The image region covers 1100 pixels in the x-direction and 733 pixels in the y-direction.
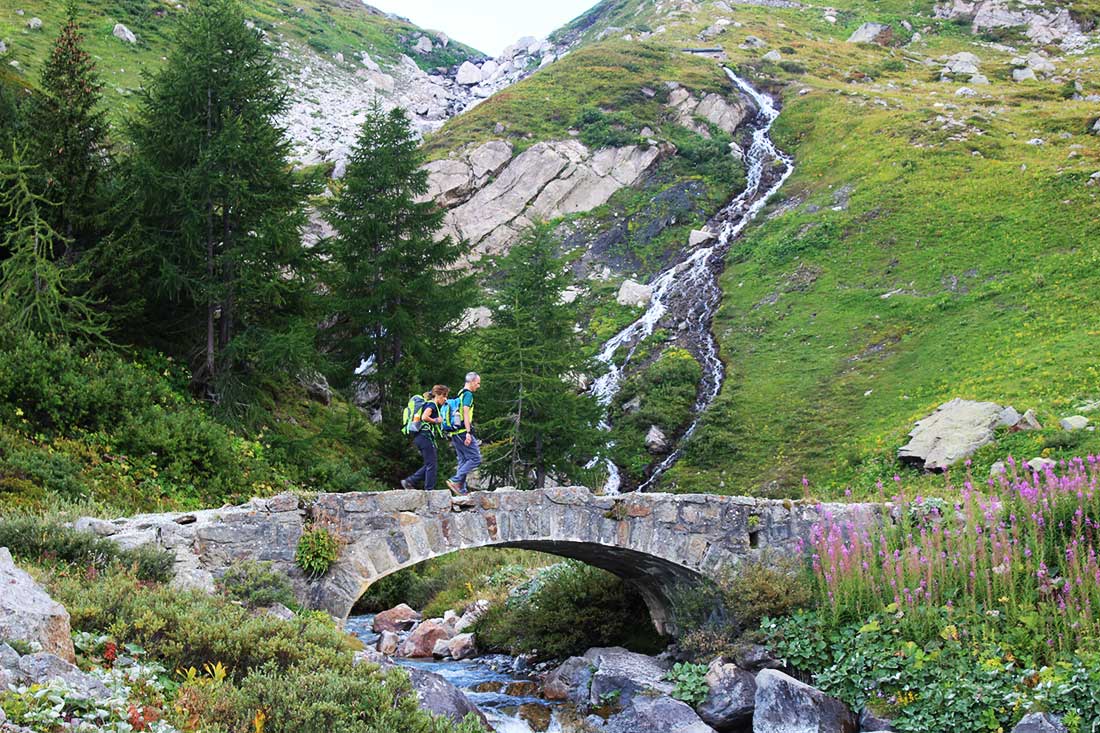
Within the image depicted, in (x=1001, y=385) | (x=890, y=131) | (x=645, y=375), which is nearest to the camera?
(x=1001, y=385)

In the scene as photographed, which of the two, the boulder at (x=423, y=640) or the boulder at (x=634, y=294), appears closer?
the boulder at (x=423, y=640)

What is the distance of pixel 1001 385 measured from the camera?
1120 inches

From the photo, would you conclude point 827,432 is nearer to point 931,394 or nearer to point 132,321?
point 931,394

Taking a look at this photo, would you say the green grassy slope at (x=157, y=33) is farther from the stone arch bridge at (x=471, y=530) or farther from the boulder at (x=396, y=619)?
the stone arch bridge at (x=471, y=530)

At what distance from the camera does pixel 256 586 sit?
441 inches

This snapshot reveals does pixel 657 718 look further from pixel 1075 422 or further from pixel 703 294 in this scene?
pixel 703 294

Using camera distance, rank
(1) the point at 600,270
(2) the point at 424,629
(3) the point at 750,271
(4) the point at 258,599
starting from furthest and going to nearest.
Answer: (1) the point at 600,270 < (3) the point at 750,271 < (2) the point at 424,629 < (4) the point at 258,599

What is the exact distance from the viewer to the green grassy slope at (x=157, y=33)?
57.3 m

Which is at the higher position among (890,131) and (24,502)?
(890,131)

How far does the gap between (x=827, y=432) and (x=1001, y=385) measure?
633cm

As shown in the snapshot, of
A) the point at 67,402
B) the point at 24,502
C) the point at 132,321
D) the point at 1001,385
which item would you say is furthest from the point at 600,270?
the point at 24,502

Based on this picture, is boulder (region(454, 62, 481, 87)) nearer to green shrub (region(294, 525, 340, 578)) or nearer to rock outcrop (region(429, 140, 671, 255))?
rock outcrop (region(429, 140, 671, 255))

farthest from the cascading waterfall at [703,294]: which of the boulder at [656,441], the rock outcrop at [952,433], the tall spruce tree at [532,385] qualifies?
the rock outcrop at [952,433]

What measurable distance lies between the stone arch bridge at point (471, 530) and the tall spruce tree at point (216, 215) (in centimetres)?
962
